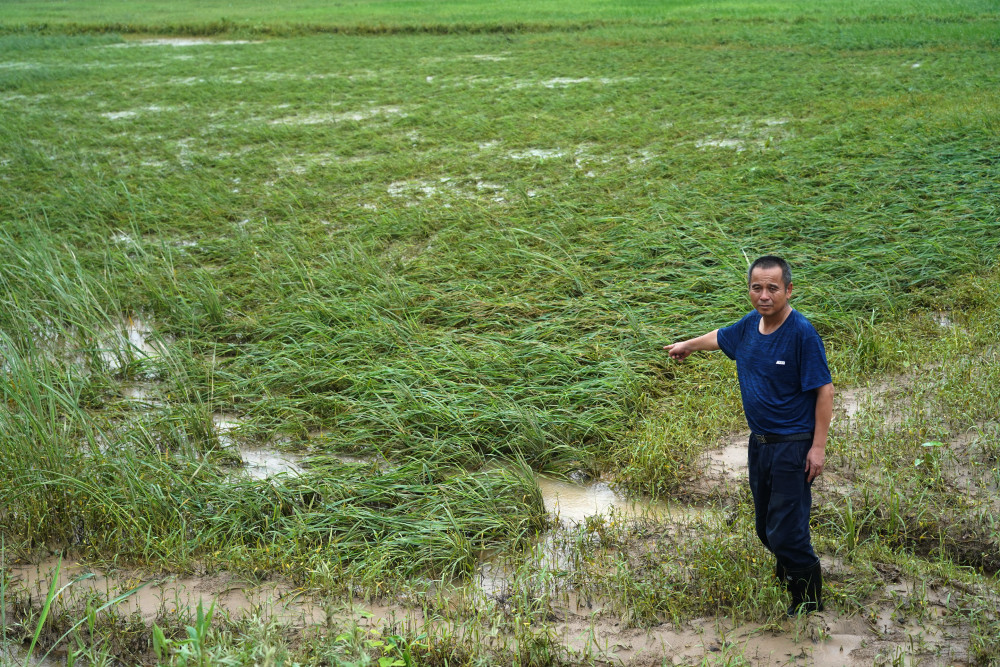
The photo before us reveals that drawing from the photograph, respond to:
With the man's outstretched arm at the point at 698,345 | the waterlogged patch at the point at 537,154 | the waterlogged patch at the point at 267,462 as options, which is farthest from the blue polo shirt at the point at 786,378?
the waterlogged patch at the point at 537,154

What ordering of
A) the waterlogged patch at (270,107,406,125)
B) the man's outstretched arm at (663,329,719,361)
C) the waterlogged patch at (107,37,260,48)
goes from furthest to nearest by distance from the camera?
the waterlogged patch at (107,37,260,48) → the waterlogged patch at (270,107,406,125) → the man's outstretched arm at (663,329,719,361)

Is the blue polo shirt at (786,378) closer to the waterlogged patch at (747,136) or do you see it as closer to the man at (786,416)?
the man at (786,416)

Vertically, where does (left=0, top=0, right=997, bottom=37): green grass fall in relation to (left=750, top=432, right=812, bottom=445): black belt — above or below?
above

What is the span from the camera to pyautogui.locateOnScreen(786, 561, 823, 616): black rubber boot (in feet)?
9.52

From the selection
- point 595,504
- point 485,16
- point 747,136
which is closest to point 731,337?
point 595,504

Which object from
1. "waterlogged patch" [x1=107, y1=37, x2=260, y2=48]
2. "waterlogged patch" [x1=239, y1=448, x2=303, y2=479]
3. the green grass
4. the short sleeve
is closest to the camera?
the short sleeve

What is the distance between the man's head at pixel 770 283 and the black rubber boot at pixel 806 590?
0.92 meters

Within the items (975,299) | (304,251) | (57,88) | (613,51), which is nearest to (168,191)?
(304,251)

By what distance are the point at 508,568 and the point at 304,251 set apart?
4.31 meters

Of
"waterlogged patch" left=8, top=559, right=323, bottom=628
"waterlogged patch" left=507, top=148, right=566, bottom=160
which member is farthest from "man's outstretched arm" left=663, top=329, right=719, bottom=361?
"waterlogged patch" left=507, top=148, right=566, bottom=160

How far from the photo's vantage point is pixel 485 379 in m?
4.90

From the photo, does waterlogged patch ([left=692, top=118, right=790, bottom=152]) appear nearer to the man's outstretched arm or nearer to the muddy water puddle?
the muddy water puddle

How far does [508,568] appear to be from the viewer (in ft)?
11.3

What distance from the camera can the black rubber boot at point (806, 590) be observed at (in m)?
2.90
